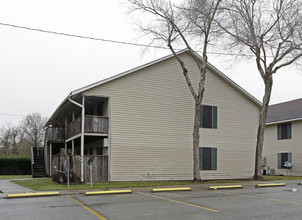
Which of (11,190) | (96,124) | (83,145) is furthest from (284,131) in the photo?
(11,190)

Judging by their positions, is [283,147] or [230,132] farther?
[283,147]

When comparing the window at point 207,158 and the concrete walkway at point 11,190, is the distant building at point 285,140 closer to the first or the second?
the window at point 207,158

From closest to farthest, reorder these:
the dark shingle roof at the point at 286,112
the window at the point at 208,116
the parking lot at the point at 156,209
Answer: the parking lot at the point at 156,209, the window at the point at 208,116, the dark shingle roof at the point at 286,112

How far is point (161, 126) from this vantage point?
2206 cm

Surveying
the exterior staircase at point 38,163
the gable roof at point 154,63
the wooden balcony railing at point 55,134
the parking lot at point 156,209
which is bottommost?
the exterior staircase at point 38,163

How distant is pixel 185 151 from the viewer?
74.1 feet

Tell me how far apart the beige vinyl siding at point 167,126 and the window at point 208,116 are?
37 centimetres

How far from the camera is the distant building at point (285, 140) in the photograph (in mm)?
29109

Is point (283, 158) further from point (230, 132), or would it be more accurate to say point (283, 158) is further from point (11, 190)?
point (11, 190)

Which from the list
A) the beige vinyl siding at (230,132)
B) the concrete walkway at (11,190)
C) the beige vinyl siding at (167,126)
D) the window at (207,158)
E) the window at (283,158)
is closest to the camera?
the concrete walkway at (11,190)

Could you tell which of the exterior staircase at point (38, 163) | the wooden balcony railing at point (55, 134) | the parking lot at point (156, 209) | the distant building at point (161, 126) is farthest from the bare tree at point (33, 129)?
the parking lot at point (156, 209)

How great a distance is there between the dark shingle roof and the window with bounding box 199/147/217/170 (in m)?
9.35

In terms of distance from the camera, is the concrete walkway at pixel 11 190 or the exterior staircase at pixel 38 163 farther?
the exterior staircase at pixel 38 163

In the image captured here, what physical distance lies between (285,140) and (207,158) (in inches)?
412
